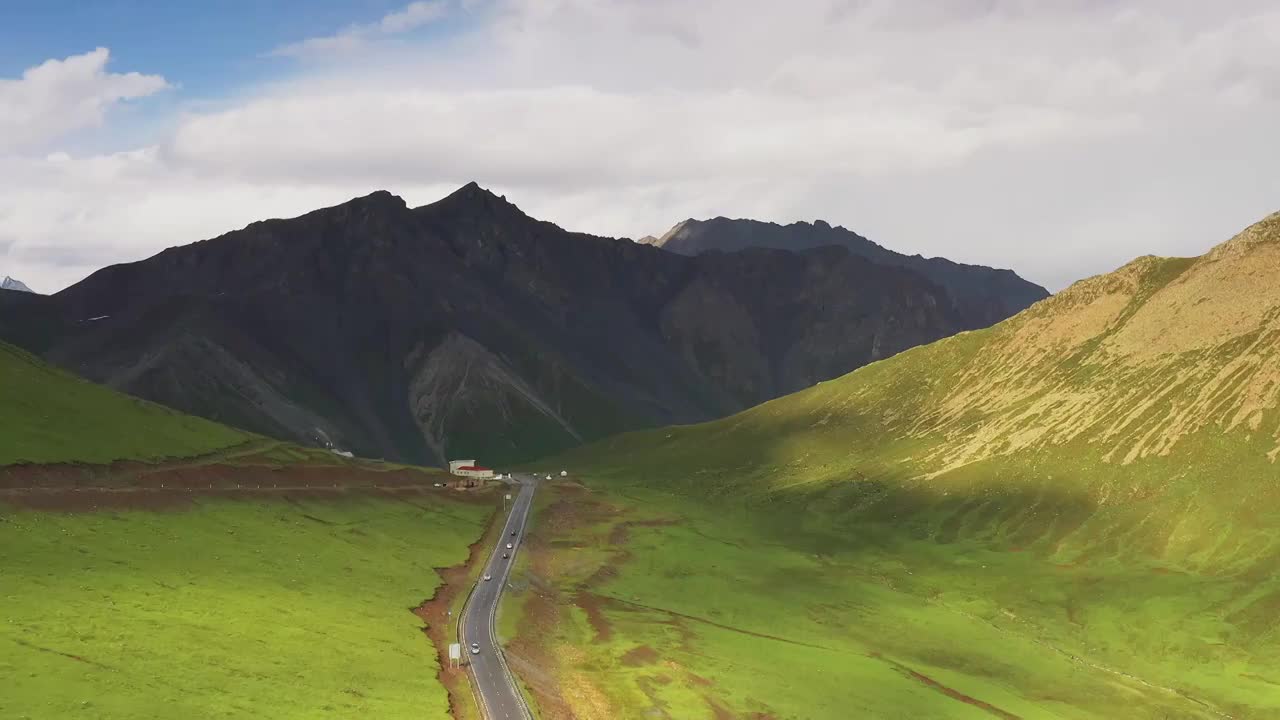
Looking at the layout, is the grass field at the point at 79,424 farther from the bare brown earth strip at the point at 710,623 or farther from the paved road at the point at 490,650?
the bare brown earth strip at the point at 710,623

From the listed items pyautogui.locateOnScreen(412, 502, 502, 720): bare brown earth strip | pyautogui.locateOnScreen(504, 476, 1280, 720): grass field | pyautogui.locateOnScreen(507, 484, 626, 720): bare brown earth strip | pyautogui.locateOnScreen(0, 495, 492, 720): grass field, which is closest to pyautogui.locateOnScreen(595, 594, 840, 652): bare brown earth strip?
pyautogui.locateOnScreen(504, 476, 1280, 720): grass field

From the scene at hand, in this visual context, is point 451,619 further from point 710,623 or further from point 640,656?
point 710,623

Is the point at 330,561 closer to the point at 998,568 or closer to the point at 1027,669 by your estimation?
the point at 1027,669

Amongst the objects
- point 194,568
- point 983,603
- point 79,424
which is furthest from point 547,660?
point 79,424

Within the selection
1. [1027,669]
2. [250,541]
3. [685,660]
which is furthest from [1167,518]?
[250,541]

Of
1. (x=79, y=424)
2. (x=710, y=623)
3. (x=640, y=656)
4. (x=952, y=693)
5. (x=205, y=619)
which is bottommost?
(x=952, y=693)

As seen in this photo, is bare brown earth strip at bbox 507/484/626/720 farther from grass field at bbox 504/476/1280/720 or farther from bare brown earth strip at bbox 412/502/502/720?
bare brown earth strip at bbox 412/502/502/720
